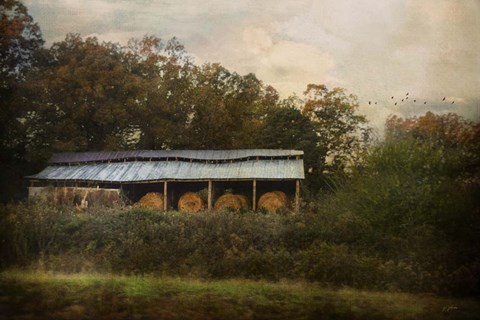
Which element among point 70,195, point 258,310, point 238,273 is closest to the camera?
point 258,310

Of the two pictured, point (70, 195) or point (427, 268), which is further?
point (70, 195)

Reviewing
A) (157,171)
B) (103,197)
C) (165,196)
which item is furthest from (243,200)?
(103,197)

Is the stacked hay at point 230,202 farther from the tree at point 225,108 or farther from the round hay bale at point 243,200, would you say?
the tree at point 225,108

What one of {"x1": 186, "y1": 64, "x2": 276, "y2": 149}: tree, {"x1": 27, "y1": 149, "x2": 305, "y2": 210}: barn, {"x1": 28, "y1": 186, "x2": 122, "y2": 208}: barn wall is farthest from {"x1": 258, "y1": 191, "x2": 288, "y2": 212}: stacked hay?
{"x1": 28, "y1": 186, "x2": 122, "y2": 208}: barn wall

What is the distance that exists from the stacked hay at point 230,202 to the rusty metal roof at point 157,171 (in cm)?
25

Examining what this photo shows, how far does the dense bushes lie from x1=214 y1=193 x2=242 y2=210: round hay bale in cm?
12

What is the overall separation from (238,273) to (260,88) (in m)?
2.38

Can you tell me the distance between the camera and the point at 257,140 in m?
6.77

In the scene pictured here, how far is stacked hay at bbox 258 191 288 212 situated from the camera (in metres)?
6.79

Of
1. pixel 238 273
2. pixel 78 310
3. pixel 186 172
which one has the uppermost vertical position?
pixel 186 172

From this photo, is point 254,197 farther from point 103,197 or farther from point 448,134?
point 448,134

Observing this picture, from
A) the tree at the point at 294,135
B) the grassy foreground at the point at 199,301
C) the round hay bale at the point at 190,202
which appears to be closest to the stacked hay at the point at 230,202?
the round hay bale at the point at 190,202

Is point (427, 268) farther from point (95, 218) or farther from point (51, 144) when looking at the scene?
point (51, 144)

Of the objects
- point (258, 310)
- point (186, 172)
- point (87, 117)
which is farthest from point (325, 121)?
point (87, 117)
